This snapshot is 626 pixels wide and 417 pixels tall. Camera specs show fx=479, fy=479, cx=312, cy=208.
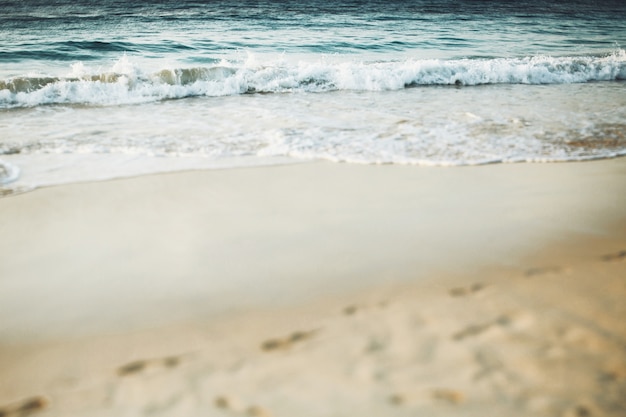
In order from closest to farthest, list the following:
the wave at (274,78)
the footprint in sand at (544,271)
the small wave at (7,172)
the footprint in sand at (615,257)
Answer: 1. the footprint in sand at (544,271)
2. the footprint in sand at (615,257)
3. the small wave at (7,172)
4. the wave at (274,78)

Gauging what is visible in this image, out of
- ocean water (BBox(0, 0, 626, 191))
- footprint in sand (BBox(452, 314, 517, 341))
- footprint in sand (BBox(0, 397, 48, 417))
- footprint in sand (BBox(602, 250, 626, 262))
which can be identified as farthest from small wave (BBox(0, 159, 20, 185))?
footprint in sand (BBox(602, 250, 626, 262))


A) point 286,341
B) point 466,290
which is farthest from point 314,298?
point 466,290

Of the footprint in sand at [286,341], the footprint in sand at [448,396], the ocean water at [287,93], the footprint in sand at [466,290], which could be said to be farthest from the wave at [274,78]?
the footprint in sand at [448,396]

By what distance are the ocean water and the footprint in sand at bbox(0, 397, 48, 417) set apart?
2.69 m

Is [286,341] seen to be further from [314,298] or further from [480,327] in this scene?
[480,327]

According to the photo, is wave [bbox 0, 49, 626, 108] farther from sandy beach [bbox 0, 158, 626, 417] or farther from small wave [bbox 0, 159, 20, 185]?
sandy beach [bbox 0, 158, 626, 417]

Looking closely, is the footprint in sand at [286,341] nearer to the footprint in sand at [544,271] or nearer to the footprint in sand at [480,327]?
the footprint in sand at [480,327]

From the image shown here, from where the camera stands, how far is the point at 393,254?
3.09 meters

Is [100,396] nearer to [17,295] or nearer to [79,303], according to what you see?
[79,303]

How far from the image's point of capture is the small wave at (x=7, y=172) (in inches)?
171

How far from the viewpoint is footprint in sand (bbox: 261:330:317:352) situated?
2247mm

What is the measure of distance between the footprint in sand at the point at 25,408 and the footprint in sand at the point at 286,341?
93 cm

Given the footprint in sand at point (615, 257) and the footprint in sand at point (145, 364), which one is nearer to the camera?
the footprint in sand at point (145, 364)

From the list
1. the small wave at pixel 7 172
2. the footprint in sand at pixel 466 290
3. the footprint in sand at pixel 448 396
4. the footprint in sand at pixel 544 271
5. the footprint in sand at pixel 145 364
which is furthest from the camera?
the small wave at pixel 7 172
